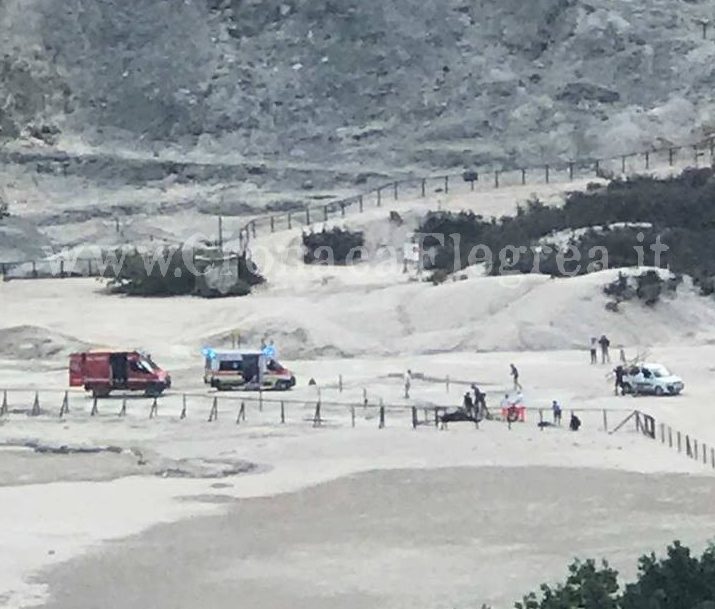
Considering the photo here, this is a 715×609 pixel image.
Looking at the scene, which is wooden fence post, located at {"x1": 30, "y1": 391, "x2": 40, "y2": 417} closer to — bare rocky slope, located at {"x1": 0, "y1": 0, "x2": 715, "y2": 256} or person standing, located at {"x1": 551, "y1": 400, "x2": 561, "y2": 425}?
person standing, located at {"x1": 551, "y1": 400, "x2": 561, "y2": 425}

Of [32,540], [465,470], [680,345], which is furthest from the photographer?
[680,345]

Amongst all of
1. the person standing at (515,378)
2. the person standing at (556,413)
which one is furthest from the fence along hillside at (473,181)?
the person standing at (556,413)

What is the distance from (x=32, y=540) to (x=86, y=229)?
35438 mm

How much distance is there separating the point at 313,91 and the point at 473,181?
10131mm

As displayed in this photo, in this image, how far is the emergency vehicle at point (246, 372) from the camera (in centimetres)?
3116

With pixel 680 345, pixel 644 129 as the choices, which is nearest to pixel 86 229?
pixel 644 129

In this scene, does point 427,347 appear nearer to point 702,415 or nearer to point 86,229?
point 702,415

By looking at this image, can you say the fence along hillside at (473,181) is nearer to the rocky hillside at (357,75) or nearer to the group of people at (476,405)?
the rocky hillside at (357,75)

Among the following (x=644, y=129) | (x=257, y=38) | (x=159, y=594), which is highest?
(x=257, y=38)

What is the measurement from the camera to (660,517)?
1934 centimetres

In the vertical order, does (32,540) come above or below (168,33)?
below

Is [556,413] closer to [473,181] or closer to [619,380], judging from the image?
[619,380]

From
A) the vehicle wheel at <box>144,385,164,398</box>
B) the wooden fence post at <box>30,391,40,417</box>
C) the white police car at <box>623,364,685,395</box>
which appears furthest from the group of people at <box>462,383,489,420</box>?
the wooden fence post at <box>30,391,40,417</box>

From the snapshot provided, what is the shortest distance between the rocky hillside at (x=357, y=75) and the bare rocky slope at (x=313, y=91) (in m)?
0.07
